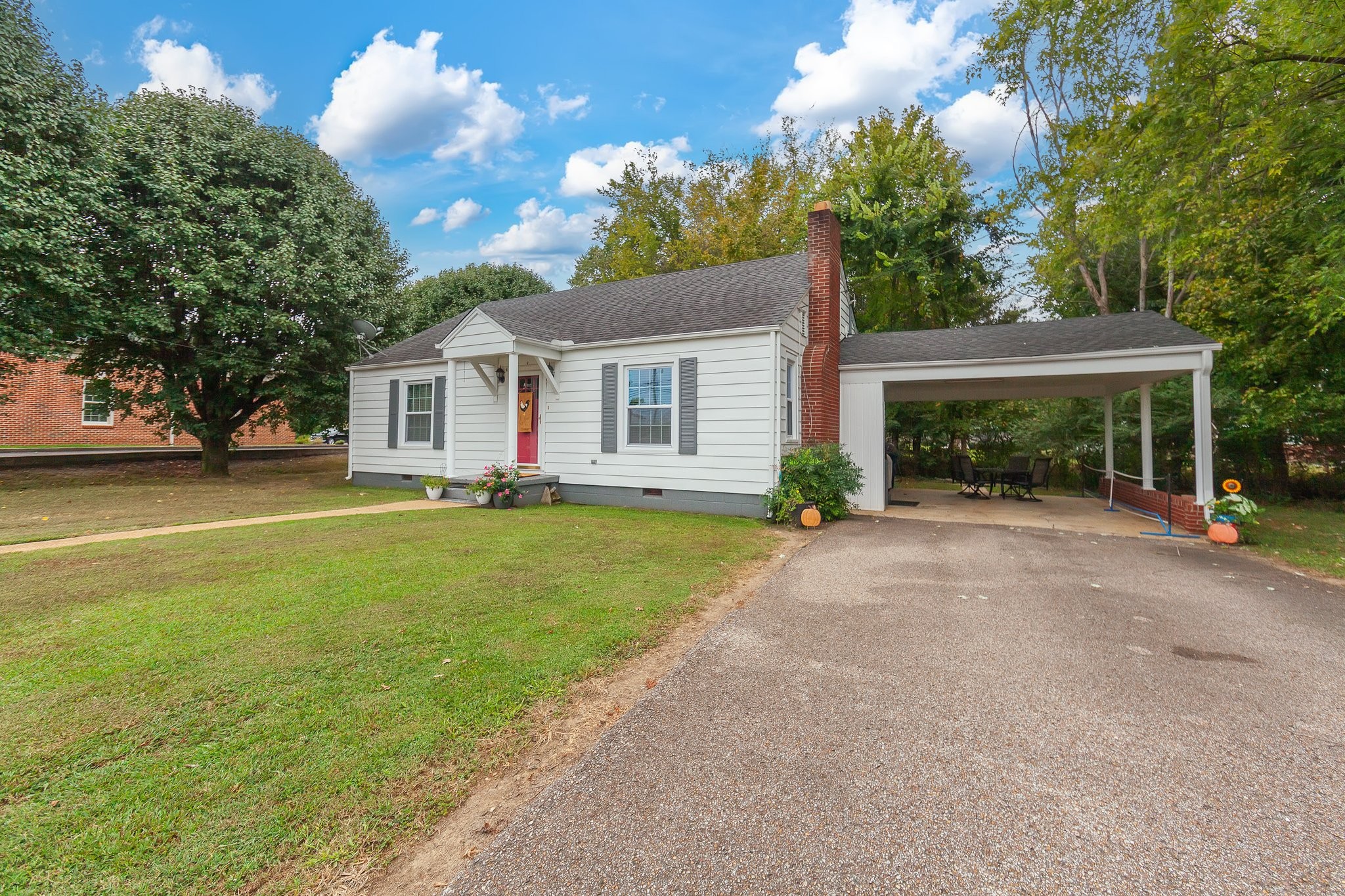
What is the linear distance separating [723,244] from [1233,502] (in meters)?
18.2

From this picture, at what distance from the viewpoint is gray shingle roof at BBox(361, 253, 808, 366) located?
988 centimetres

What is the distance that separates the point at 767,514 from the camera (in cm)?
907

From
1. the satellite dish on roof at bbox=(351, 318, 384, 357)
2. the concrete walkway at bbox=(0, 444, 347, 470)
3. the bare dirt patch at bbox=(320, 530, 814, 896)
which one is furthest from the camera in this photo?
the concrete walkway at bbox=(0, 444, 347, 470)

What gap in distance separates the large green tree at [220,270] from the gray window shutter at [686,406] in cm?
1022

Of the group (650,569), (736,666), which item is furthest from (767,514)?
(736,666)

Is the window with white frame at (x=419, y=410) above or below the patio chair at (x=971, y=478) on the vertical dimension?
above

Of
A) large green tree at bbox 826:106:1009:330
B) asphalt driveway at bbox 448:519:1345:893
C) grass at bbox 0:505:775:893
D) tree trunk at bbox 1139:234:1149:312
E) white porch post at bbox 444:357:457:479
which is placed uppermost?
large green tree at bbox 826:106:1009:330

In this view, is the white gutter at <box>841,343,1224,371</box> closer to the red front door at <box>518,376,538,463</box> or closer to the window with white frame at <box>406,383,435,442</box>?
the red front door at <box>518,376,538,463</box>

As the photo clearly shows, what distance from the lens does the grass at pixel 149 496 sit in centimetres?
787

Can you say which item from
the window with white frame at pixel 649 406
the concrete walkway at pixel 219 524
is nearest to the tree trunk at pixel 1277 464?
the window with white frame at pixel 649 406

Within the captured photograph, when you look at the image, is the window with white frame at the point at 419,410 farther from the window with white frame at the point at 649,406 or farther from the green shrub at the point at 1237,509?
the green shrub at the point at 1237,509

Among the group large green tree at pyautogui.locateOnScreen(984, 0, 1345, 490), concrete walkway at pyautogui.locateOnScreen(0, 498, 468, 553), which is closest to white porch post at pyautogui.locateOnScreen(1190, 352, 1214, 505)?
large green tree at pyautogui.locateOnScreen(984, 0, 1345, 490)

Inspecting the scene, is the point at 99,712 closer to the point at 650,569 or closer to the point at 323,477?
the point at 650,569

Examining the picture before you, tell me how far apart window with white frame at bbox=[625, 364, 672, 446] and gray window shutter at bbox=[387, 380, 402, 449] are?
6748 mm
